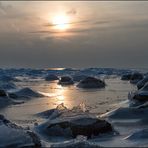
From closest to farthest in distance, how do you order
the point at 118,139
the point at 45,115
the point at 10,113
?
the point at 118,139 → the point at 45,115 → the point at 10,113

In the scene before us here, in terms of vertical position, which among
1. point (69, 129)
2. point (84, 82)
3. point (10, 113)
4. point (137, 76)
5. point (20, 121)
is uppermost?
point (137, 76)

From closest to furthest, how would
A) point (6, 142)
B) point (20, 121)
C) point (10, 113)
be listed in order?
point (6, 142) < point (20, 121) < point (10, 113)

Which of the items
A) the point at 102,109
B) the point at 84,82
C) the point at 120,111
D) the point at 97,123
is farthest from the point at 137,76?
the point at 97,123

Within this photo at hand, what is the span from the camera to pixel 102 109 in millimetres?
15039

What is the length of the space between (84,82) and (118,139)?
73.3 feet

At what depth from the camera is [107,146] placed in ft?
26.4

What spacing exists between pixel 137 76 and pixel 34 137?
32.2 metres

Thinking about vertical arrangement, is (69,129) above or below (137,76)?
below

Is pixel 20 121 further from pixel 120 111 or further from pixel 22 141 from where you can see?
pixel 22 141

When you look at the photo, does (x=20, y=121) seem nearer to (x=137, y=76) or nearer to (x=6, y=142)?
(x=6, y=142)

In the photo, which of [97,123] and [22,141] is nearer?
[22,141]

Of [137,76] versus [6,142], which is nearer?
[6,142]

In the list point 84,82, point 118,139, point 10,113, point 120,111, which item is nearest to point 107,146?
point 118,139

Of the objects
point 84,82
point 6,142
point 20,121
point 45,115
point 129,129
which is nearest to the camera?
point 6,142
